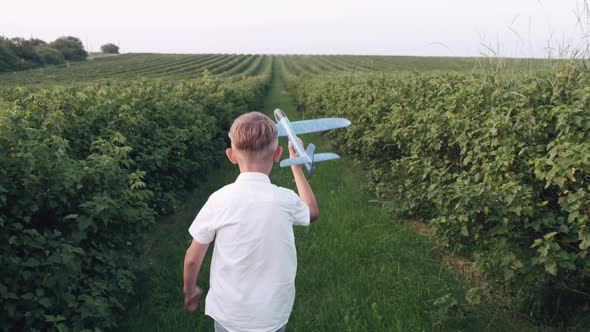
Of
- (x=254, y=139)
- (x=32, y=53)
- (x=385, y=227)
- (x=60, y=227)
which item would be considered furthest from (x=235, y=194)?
(x=32, y=53)

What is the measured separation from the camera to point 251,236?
1.87 m

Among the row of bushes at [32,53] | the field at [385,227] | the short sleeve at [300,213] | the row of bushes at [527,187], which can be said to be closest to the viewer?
the short sleeve at [300,213]

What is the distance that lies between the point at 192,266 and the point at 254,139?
2.12 feet

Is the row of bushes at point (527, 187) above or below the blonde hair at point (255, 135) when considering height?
below

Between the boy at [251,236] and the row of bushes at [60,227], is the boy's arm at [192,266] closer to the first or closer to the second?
the boy at [251,236]

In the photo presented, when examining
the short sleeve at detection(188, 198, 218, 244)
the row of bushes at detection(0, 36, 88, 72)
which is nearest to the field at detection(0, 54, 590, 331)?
the short sleeve at detection(188, 198, 218, 244)

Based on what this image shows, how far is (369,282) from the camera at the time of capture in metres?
4.11

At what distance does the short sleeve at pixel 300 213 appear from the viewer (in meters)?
1.97

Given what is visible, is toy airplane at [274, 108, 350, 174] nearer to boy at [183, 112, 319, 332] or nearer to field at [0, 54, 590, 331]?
boy at [183, 112, 319, 332]

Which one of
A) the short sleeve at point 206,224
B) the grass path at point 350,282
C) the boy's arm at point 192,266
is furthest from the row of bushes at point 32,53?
the short sleeve at point 206,224

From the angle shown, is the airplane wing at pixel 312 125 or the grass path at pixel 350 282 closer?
the airplane wing at pixel 312 125

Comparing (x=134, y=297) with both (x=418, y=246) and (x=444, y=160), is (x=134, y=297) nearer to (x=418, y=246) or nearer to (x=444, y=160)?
(x=418, y=246)

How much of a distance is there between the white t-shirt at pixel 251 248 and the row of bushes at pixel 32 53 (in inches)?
2122

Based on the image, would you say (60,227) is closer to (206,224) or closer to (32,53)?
(206,224)
